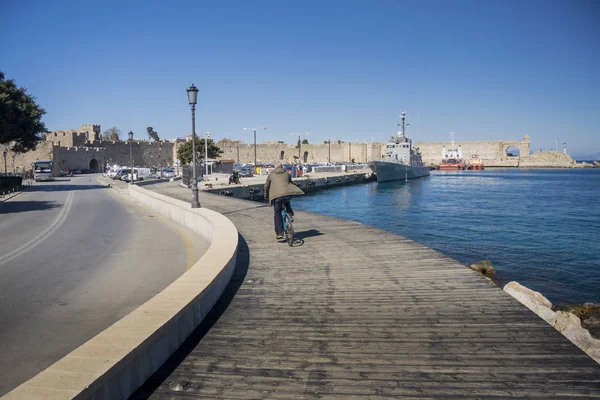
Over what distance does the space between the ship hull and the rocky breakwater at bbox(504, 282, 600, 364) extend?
57258 mm

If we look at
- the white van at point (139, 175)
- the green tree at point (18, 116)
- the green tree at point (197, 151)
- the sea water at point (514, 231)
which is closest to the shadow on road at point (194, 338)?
the sea water at point (514, 231)

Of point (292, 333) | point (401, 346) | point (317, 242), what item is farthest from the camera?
point (317, 242)

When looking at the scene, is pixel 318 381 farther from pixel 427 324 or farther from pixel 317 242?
pixel 317 242

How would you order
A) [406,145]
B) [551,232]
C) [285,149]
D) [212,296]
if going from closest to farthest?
[212,296]
[551,232]
[406,145]
[285,149]

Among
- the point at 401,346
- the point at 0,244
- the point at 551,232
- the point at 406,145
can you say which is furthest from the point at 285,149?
the point at 401,346

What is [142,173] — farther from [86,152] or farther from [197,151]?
[86,152]

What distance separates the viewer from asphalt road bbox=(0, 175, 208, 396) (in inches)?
203

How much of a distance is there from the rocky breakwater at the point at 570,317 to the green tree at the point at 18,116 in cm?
3176

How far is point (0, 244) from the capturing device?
11.9 metres

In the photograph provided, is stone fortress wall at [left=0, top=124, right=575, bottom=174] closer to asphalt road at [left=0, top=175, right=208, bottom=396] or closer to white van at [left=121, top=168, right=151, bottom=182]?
white van at [left=121, top=168, right=151, bottom=182]

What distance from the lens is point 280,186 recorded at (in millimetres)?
9406

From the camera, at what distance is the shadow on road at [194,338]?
3.64 meters

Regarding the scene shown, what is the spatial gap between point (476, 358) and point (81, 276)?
6.83 m

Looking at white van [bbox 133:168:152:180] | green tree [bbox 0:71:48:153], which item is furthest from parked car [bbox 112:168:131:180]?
green tree [bbox 0:71:48:153]
